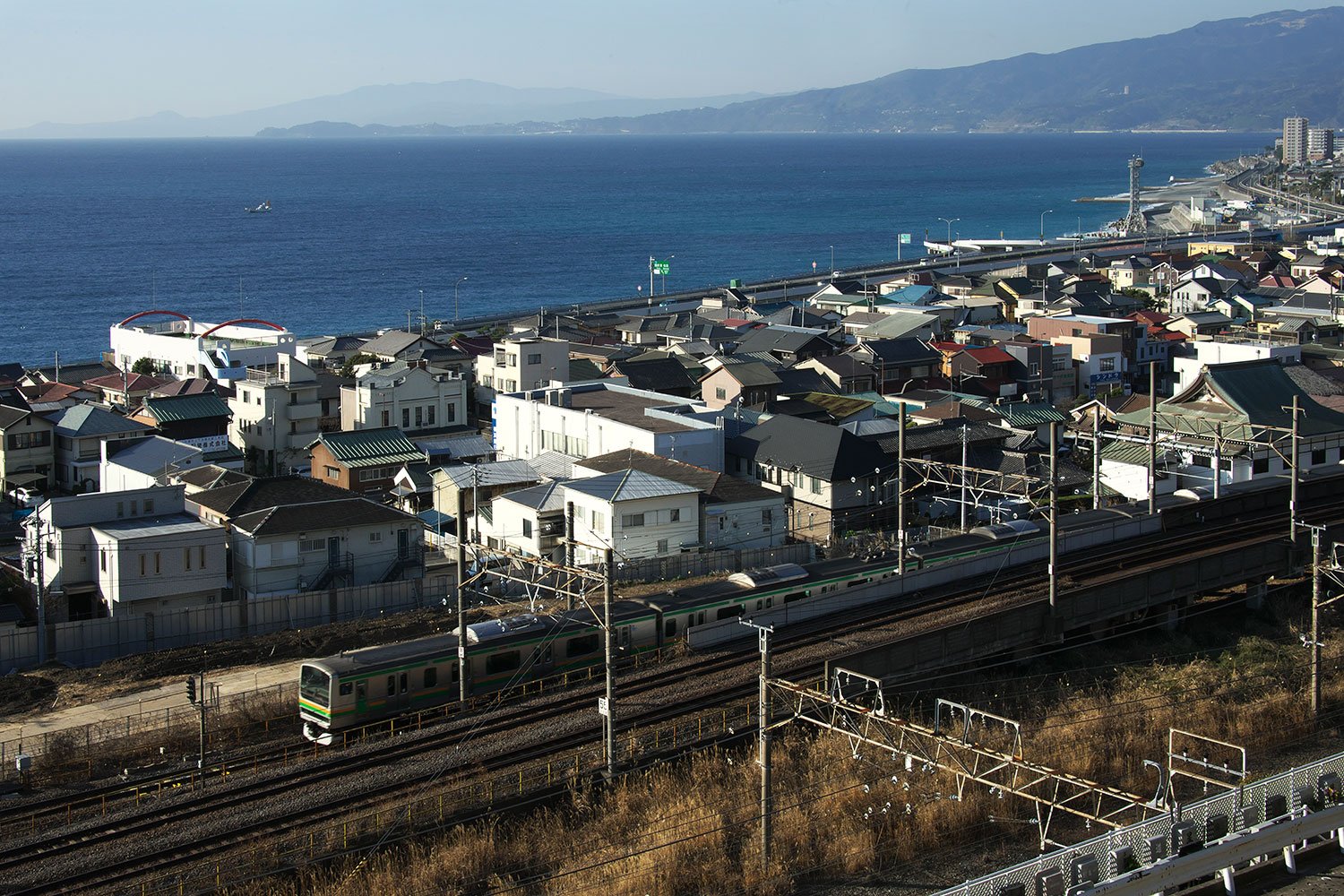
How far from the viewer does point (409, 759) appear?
1105 cm

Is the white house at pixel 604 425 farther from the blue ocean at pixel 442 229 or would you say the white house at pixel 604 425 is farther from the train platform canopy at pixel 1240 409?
the blue ocean at pixel 442 229

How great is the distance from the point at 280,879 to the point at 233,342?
26723mm

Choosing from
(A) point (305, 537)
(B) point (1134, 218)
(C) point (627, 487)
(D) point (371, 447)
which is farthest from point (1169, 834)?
(B) point (1134, 218)

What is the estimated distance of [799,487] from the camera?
21.0m

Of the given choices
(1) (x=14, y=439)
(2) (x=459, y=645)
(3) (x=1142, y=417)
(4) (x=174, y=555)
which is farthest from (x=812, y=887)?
(1) (x=14, y=439)

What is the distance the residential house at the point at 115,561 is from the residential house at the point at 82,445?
684 cm

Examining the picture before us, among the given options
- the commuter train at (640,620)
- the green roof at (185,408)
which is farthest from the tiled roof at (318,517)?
the green roof at (185,408)

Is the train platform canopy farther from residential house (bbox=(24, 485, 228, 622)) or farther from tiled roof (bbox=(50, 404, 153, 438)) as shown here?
tiled roof (bbox=(50, 404, 153, 438))

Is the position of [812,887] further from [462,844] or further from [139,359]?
[139,359]

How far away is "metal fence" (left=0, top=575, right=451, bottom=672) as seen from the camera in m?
14.9

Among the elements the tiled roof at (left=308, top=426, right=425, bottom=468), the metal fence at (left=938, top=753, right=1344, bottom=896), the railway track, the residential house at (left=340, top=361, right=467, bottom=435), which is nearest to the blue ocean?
the residential house at (left=340, top=361, right=467, bottom=435)

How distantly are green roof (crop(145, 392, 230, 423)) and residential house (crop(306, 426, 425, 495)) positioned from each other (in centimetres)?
385

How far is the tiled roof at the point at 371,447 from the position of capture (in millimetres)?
22359

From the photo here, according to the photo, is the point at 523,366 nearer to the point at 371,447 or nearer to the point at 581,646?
the point at 371,447
